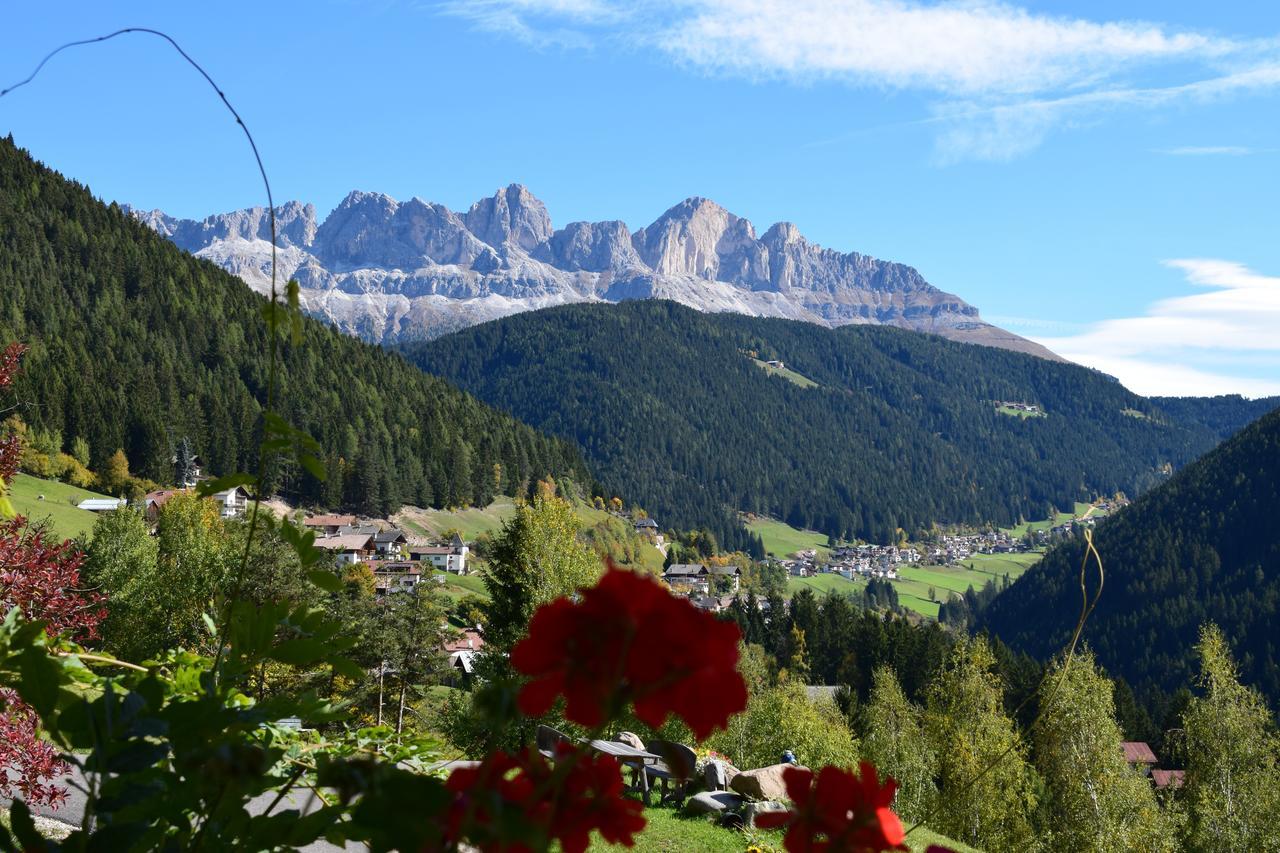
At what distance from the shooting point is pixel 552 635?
75 centimetres

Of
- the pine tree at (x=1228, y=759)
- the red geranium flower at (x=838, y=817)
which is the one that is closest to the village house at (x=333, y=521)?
the pine tree at (x=1228, y=759)

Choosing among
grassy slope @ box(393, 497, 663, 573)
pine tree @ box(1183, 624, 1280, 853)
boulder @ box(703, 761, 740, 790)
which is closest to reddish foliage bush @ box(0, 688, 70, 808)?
boulder @ box(703, 761, 740, 790)

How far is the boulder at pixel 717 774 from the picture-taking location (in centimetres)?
1496

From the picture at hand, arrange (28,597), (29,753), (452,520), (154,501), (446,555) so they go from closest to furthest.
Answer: (28,597) < (29,753) < (154,501) < (446,555) < (452,520)

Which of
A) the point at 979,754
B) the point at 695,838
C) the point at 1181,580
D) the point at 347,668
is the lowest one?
the point at 979,754

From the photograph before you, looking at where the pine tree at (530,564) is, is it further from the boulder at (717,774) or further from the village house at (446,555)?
the village house at (446,555)

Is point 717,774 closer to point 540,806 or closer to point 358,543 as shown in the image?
point 540,806

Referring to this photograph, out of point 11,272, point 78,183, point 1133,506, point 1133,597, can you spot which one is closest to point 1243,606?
point 1133,597

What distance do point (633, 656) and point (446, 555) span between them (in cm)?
9424

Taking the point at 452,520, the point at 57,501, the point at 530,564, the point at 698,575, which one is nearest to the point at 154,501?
the point at 57,501

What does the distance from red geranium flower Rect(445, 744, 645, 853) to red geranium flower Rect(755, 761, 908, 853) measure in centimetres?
17

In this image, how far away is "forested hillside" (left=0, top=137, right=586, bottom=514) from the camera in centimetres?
8669

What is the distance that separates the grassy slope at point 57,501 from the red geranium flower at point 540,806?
6128 centimetres

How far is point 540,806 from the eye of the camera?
0.82 metres
